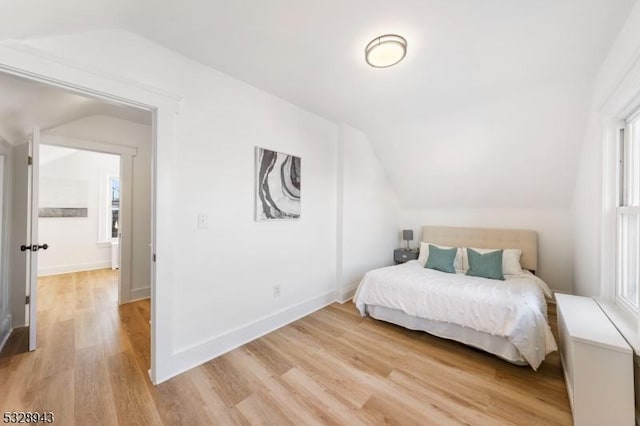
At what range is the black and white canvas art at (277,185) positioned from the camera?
98.7 inches

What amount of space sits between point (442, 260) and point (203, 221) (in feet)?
9.44

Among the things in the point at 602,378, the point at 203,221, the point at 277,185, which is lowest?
the point at 602,378

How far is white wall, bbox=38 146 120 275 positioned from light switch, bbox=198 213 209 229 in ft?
15.8

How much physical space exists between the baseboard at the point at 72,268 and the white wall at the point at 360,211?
207 inches

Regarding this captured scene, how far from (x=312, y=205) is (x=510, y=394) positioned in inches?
94.5

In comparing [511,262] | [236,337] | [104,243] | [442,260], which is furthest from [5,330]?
[511,262]

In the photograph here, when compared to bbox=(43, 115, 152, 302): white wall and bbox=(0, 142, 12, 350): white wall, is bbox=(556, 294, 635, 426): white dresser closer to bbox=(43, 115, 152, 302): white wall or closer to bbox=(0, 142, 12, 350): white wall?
bbox=(0, 142, 12, 350): white wall

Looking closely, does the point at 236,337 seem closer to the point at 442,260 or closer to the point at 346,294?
the point at 346,294

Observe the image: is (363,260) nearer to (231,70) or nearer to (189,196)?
(189,196)

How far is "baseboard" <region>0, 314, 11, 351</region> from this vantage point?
7.31 ft

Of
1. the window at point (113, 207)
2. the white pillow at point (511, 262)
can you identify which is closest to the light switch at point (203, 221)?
the white pillow at point (511, 262)

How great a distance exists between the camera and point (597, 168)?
2.14 m

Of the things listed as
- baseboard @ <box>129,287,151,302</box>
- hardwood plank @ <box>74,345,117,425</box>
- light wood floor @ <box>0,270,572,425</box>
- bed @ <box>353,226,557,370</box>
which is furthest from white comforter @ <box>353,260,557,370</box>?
baseboard @ <box>129,287,151,302</box>

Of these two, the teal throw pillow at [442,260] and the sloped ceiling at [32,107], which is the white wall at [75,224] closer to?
the sloped ceiling at [32,107]
